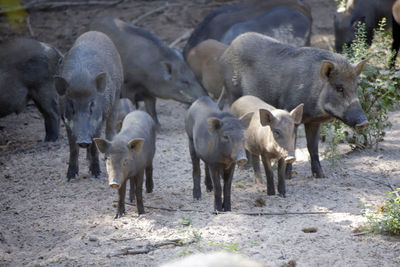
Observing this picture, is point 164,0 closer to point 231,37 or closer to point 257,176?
point 231,37

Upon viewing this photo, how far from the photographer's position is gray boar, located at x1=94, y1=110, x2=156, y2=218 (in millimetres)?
5223

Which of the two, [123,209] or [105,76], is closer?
[123,209]

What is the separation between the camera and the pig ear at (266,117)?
5.64 meters

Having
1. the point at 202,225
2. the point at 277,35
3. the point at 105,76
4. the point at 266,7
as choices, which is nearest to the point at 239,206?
the point at 202,225

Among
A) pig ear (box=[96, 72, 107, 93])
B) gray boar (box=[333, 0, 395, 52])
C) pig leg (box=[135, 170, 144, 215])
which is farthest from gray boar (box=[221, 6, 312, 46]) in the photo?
pig leg (box=[135, 170, 144, 215])

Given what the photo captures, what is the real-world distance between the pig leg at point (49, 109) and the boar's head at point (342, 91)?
4.27 meters

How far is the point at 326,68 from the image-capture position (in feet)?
20.3

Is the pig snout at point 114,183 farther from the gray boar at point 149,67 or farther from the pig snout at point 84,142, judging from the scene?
the gray boar at point 149,67

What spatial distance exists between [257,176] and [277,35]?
4.39 meters

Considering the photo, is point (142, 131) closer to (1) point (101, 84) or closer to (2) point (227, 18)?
(1) point (101, 84)

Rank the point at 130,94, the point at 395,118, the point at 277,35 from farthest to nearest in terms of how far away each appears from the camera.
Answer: the point at 277,35
the point at 130,94
the point at 395,118

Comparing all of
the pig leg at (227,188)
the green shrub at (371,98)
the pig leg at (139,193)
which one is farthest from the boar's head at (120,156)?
the green shrub at (371,98)

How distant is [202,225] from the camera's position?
507 cm

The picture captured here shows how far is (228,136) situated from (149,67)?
14.3ft
